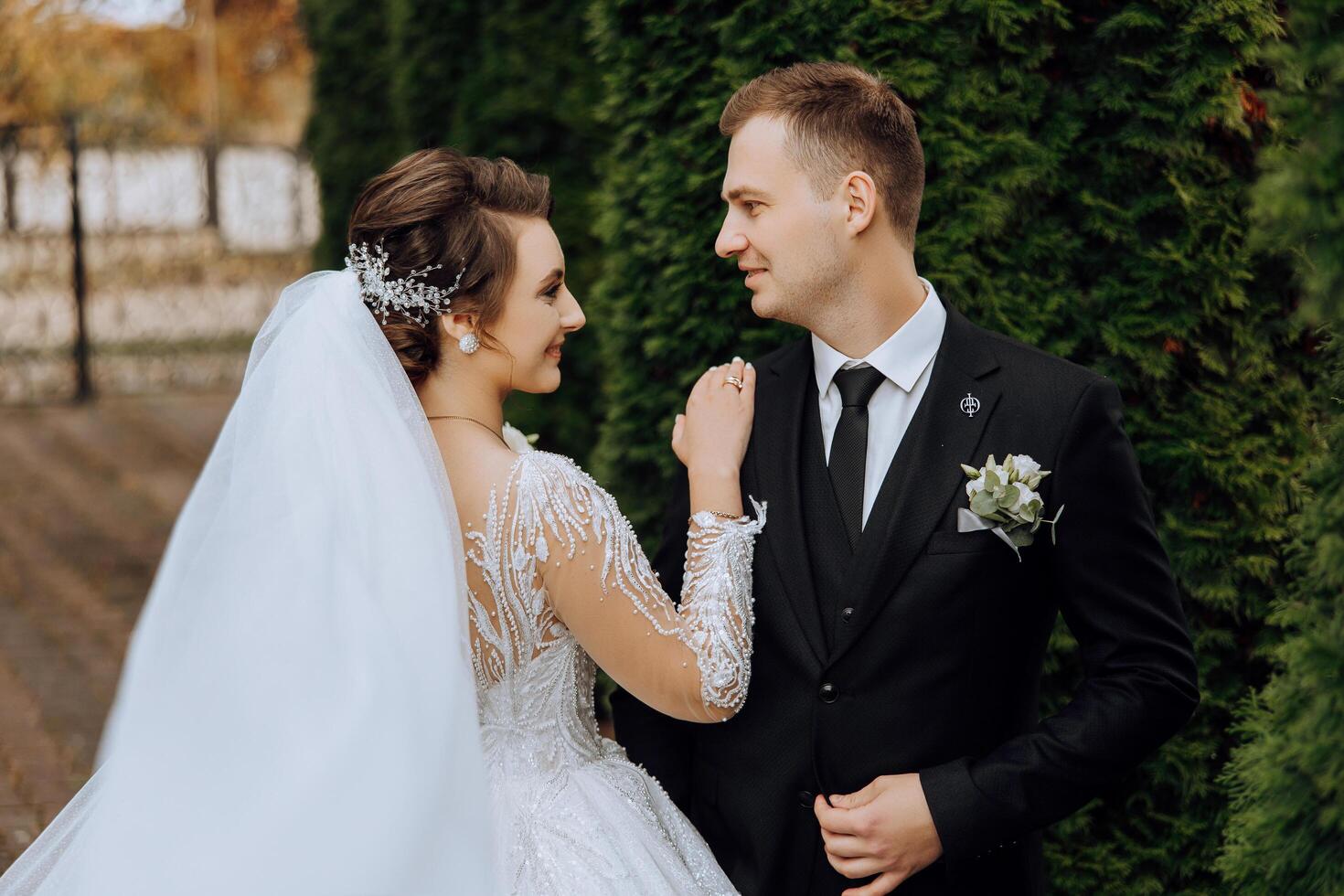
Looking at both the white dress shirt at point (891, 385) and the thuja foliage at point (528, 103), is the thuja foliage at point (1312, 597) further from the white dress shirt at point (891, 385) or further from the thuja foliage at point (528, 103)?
the thuja foliage at point (528, 103)

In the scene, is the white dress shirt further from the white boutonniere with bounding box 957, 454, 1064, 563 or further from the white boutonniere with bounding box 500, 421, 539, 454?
the white boutonniere with bounding box 500, 421, 539, 454

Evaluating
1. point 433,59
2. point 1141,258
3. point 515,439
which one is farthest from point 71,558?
point 1141,258

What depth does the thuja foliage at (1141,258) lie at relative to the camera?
11.3 ft

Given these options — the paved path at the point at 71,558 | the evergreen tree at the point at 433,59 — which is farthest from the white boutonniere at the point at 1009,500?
the evergreen tree at the point at 433,59

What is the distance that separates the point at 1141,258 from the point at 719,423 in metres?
1.46

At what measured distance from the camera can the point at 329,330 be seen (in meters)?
2.56

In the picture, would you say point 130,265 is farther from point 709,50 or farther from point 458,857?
point 458,857

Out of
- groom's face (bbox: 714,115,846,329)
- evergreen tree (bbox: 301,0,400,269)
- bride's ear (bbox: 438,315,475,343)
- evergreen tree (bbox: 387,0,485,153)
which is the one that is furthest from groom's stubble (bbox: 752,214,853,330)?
evergreen tree (bbox: 301,0,400,269)

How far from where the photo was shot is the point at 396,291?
2600 millimetres

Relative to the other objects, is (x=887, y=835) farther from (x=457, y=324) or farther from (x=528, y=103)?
(x=528, y=103)

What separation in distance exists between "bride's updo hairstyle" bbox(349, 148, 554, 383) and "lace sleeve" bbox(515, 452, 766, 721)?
34cm

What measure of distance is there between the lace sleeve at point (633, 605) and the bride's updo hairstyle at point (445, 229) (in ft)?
1.11

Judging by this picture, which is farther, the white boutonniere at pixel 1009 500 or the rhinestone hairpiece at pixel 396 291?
the rhinestone hairpiece at pixel 396 291

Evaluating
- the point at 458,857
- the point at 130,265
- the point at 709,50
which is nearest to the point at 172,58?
the point at 130,265
